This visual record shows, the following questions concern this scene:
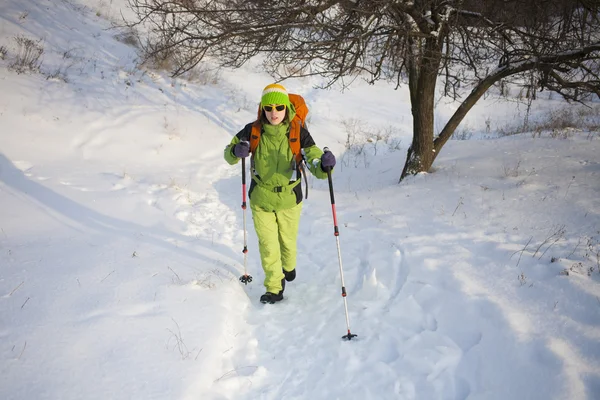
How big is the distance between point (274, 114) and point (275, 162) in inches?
20.3

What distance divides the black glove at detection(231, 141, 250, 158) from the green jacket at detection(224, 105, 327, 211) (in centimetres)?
14

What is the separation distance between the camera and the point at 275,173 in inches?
157

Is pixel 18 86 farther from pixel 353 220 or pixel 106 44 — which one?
pixel 353 220

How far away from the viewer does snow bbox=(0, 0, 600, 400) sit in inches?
112

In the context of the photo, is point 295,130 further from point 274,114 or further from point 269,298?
point 269,298

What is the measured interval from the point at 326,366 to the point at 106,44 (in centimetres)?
1325

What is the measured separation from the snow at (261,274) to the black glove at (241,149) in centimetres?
150

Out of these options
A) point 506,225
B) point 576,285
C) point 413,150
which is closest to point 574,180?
point 506,225

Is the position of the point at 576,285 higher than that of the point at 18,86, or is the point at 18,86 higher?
the point at 18,86

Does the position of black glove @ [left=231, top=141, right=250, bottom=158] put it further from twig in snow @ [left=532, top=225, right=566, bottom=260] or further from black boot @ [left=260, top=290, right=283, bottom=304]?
twig in snow @ [left=532, top=225, right=566, bottom=260]

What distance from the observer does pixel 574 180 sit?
5852 millimetres

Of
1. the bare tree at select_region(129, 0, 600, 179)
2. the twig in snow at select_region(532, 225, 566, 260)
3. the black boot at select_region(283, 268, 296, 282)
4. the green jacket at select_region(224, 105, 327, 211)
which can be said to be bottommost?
the black boot at select_region(283, 268, 296, 282)

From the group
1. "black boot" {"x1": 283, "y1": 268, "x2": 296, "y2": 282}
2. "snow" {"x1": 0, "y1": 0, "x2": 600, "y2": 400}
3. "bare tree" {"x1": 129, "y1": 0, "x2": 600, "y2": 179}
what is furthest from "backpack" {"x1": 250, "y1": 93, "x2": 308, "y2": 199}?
"snow" {"x1": 0, "y1": 0, "x2": 600, "y2": 400}

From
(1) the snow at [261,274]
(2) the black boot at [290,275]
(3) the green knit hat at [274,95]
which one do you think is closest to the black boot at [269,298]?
(1) the snow at [261,274]
